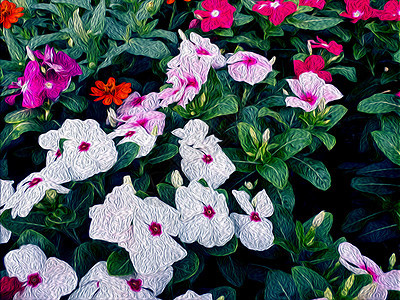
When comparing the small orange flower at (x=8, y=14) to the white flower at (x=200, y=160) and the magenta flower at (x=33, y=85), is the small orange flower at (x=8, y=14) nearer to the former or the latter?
the magenta flower at (x=33, y=85)

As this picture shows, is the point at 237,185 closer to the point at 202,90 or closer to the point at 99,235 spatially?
the point at 202,90

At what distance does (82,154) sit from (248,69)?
1.85ft

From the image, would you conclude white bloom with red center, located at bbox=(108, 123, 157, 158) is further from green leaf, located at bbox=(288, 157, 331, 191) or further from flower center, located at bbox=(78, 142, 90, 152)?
green leaf, located at bbox=(288, 157, 331, 191)

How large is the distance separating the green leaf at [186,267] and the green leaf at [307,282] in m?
0.24

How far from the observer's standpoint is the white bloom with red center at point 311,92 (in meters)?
1.09

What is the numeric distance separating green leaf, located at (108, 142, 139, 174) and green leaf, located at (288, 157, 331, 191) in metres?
0.50

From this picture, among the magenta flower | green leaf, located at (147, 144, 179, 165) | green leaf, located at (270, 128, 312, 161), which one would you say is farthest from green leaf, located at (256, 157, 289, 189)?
the magenta flower

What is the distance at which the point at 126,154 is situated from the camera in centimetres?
96

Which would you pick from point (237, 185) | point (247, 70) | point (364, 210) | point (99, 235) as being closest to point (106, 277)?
point (99, 235)

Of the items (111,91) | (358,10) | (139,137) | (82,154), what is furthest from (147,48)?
(358,10)

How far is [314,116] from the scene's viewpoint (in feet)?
3.63

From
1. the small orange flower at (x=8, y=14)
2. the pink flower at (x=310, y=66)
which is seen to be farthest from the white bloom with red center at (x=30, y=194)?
the pink flower at (x=310, y=66)

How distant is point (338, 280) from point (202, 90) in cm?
64

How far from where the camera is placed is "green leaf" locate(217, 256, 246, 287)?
3.52ft
